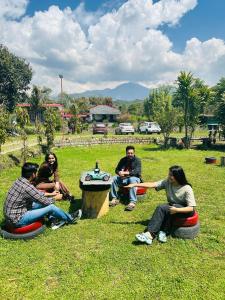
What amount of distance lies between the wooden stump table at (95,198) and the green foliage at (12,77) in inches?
1580

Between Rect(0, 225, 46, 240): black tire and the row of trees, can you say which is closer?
Rect(0, 225, 46, 240): black tire

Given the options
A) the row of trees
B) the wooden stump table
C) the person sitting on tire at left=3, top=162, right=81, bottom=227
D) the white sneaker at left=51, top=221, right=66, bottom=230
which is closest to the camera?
the person sitting on tire at left=3, top=162, right=81, bottom=227

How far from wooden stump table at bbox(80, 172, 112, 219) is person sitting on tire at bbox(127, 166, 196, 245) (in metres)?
1.84

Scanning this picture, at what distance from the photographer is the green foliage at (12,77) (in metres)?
45.0

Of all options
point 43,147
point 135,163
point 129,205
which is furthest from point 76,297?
point 43,147

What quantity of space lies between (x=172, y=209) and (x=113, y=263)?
67.7 inches

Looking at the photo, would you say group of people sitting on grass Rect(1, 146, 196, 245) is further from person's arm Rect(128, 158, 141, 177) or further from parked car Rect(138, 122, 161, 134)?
parked car Rect(138, 122, 161, 134)

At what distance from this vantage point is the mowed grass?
502 centimetres

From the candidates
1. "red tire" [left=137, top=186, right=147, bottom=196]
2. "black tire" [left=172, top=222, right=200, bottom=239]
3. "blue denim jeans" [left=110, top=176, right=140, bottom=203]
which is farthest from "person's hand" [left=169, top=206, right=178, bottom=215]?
"red tire" [left=137, top=186, right=147, bottom=196]

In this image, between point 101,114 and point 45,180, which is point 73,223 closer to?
point 45,180

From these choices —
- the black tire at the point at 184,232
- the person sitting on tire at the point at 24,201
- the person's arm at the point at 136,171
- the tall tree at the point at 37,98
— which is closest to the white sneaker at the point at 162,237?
the black tire at the point at 184,232

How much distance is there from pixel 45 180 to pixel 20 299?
460 cm

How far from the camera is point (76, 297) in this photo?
4.85 m

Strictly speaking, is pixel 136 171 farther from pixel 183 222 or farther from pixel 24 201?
pixel 24 201
